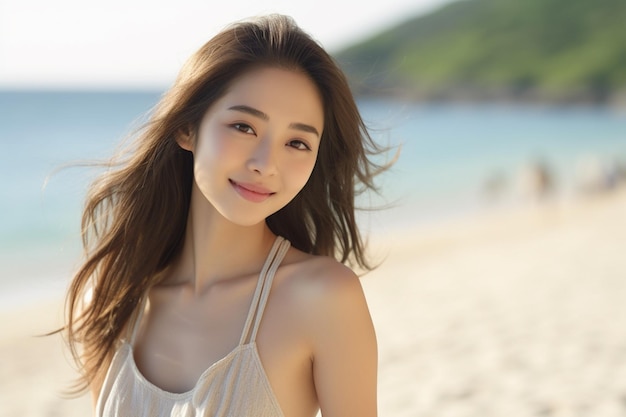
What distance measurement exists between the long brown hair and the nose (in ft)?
0.81

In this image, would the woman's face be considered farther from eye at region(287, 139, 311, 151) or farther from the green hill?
the green hill

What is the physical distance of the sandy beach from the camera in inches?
163

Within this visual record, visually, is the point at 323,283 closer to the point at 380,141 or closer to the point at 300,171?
the point at 300,171

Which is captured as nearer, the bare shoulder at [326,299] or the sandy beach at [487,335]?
the bare shoulder at [326,299]

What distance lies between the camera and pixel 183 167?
2.32 meters

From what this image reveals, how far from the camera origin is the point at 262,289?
82.0 inches

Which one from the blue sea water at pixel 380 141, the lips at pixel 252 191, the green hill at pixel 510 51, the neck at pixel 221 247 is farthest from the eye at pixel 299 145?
the green hill at pixel 510 51

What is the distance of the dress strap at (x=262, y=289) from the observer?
202 cm

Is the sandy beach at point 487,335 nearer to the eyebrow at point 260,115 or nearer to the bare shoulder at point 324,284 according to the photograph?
the bare shoulder at point 324,284

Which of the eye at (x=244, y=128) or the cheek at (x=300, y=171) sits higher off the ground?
the eye at (x=244, y=128)

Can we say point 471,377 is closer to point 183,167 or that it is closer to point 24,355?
point 183,167

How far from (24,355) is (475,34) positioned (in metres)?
66.8

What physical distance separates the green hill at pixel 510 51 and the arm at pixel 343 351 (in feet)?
159

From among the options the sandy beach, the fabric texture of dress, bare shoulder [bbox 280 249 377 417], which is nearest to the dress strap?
the fabric texture of dress
